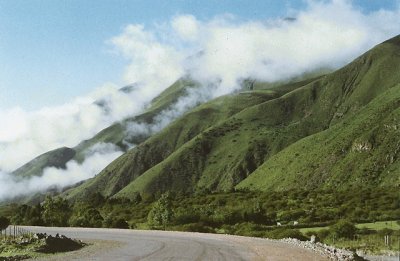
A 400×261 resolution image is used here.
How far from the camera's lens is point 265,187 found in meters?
174

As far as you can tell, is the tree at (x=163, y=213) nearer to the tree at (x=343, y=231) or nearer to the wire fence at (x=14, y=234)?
the wire fence at (x=14, y=234)

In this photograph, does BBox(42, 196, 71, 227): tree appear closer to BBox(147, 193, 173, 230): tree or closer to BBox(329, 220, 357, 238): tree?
BBox(147, 193, 173, 230): tree

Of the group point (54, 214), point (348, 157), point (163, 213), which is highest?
point (348, 157)

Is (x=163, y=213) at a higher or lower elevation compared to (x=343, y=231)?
higher

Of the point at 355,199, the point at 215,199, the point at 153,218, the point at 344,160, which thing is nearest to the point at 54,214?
the point at 153,218

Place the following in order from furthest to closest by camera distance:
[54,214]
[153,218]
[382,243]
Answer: [54,214]
[153,218]
[382,243]

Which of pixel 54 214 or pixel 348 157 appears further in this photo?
pixel 348 157

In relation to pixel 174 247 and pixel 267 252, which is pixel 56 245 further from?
pixel 267 252

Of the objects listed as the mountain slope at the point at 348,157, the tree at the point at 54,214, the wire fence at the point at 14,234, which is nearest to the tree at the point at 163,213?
the wire fence at the point at 14,234

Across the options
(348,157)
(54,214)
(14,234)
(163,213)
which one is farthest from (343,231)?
(348,157)

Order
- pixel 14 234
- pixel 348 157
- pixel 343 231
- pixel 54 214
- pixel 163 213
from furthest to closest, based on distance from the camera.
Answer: pixel 348 157, pixel 54 214, pixel 163 213, pixel 14 234, pixel 343 231

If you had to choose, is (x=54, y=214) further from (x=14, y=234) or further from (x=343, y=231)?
(x=343, y=231)

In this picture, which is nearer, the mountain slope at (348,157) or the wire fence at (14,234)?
the wire fence at (14,234)

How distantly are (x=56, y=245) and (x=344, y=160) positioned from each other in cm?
13138
